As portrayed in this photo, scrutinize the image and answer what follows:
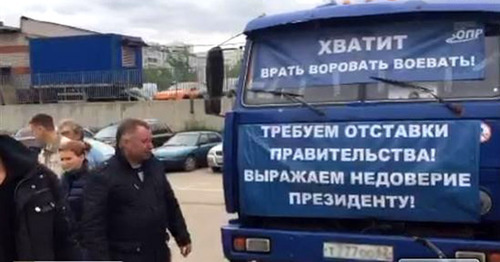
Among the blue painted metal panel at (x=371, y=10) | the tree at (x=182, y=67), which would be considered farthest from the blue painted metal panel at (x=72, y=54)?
the blue painted metal panel at (x=371, y=10)

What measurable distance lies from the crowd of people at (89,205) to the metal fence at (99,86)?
3138 cm

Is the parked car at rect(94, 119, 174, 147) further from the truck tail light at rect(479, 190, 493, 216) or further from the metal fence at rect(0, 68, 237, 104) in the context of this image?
the truck tail light at rect(479, 190, 493, 216)

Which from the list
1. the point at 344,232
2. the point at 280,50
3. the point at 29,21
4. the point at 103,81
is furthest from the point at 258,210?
the point at 29,21

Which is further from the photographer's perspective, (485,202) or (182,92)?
(182,92)

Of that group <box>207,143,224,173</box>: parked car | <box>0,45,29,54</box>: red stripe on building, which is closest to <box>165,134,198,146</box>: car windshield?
<box>207,143,224,173</box>: parked car

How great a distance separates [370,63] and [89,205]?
7.14 feet

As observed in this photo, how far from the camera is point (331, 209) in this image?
540 cm

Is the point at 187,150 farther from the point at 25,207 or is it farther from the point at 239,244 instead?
the point at 25,207

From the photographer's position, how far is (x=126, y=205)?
192 inches

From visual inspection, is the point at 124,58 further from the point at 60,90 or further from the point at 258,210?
the point at 258,210

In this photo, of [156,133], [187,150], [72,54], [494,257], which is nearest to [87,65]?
[72,54]

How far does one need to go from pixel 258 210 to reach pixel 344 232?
659 millimetres

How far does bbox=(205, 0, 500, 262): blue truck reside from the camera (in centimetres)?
501

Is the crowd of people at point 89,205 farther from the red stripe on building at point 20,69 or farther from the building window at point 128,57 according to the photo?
the red stripe on building at point 20,69
